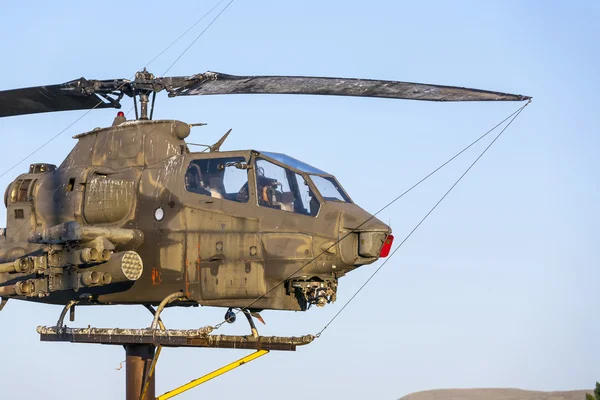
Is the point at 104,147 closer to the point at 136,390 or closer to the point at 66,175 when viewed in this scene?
the point at 66,175

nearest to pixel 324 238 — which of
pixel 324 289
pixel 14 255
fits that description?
pixel 324 289

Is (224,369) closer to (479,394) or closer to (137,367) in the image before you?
(137,367)

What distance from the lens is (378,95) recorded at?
1797cm

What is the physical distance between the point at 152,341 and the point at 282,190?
3.25 meters

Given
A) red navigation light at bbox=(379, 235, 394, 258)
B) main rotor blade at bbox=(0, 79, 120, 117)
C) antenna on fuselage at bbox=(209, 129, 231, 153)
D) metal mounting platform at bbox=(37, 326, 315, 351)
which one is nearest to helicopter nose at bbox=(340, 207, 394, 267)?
red navigation light at bbox=(379, 235, 394, 258)

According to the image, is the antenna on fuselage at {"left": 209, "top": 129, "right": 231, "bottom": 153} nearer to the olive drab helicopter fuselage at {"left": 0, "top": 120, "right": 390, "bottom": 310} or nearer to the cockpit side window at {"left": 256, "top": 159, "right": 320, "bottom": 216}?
the olive drab helicopter fuselage at {"left": 0, "top": 120, "right": 390, "bottom": 310}

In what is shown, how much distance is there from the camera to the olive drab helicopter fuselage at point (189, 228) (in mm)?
18422

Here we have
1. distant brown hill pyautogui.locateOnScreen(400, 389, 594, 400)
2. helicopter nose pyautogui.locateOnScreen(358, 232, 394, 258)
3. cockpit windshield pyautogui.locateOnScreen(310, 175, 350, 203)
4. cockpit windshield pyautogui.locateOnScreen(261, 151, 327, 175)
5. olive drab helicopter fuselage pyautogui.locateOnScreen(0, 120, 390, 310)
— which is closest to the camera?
helicopter nose pyautogui.locateOnScreen(358, 232, 394, 258)

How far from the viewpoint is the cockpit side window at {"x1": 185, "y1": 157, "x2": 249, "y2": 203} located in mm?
18922

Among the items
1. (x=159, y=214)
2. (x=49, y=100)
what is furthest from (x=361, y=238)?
(x=49, y=100)

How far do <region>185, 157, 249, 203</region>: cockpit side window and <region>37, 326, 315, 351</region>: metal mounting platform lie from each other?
7.25 feet

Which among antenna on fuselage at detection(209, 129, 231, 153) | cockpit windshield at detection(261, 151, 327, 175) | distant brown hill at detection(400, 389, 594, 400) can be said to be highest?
antenna on fuselage at detection(209, 129, 231, 153)

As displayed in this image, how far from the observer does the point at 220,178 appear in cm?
1912

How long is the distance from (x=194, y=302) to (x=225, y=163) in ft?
7.74
